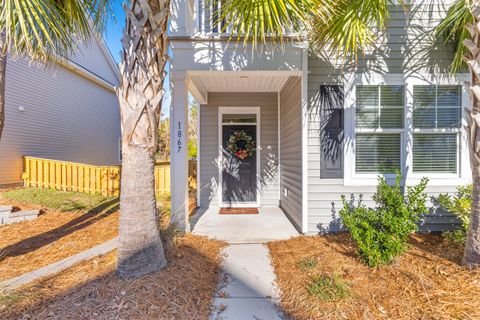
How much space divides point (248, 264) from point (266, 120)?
12.2ft

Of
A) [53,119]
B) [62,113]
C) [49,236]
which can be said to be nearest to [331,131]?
[49,236]

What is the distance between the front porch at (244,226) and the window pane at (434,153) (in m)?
2.28

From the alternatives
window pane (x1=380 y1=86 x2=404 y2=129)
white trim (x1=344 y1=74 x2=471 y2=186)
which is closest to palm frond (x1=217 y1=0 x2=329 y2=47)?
white trim (x1=344 y1=74 x2=471 y2=186)

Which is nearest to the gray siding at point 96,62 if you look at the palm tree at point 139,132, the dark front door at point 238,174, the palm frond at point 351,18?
the dark front door at point 238,174

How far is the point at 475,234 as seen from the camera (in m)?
2.51

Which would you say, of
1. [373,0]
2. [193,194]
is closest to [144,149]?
[373,0]

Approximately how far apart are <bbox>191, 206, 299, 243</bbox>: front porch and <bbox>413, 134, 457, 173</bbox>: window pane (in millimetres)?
2284

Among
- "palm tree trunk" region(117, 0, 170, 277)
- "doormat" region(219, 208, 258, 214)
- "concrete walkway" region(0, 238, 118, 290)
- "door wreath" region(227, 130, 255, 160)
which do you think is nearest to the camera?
"palm tree trunk" region(117, 0, 170, 277)

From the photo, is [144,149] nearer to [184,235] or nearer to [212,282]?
[212,282]

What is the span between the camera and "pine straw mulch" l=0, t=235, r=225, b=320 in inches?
77.4

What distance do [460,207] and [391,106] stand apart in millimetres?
1697

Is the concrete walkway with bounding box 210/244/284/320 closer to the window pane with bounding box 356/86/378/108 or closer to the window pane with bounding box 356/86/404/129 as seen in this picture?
the window pane with bounding box 356/86/404/129

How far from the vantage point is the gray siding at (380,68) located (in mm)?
3891

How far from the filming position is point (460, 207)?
3344mm
